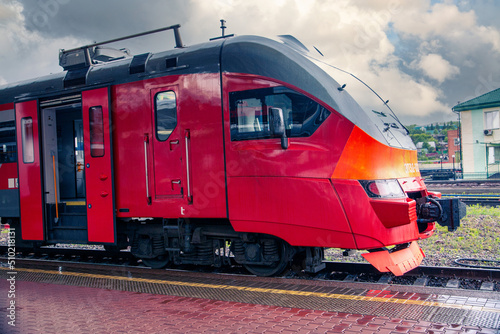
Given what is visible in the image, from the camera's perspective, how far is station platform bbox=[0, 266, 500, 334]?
461 centimetres

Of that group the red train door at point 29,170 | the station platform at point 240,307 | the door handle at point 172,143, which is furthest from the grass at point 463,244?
the red train door at point 29,170

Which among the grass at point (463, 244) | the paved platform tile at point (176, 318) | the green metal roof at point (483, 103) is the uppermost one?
the green metal roof at point (483, 103)

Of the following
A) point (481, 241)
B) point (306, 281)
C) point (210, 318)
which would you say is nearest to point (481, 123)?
point (481, 241)

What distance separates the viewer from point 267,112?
6.43 metres

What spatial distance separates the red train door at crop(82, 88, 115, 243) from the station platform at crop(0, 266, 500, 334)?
109 cm

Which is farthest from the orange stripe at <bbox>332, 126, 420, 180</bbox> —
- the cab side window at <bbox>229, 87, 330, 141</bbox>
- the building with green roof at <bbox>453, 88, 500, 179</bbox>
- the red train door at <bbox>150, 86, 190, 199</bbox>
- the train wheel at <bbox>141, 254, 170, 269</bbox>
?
the building with green roof at <bbox>453, 88, 500, 179</bbox>

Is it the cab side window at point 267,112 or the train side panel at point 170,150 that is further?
the train side panel at point 170,150

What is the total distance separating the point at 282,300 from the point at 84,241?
4.17 metres

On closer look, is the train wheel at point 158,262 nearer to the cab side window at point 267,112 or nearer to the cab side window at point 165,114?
the cab side window at point 165,114

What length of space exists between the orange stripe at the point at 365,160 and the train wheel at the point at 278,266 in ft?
4.53

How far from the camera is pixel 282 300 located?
18.2 ft

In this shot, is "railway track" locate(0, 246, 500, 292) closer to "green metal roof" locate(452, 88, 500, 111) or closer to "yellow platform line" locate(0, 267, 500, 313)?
"yellow platform line" locate(0, 267, 500, 313)

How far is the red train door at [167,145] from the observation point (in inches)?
280

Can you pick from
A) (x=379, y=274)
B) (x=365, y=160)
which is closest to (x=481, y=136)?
(x=379, y=274)
